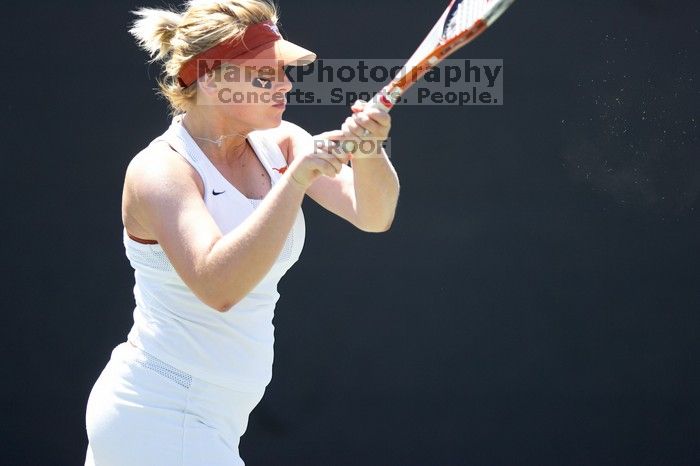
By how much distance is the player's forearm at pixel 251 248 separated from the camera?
174cm

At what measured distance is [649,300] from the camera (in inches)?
127

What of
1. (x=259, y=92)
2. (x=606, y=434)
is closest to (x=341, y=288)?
(x=606, y=434)

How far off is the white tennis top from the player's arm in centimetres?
13

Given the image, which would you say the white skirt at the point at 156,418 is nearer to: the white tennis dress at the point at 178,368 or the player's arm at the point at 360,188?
the white tennis dress at the point at 178,368

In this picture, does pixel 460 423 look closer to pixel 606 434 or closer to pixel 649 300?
pixel 606 434

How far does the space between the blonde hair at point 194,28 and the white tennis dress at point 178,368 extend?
10 cm

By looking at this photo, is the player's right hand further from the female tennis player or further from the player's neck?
the player's neck

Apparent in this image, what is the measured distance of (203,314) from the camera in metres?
2.00

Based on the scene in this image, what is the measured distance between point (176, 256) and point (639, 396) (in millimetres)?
1952

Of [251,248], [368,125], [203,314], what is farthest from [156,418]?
[368,125]

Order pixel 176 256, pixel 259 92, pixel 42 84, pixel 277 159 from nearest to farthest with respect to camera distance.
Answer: pixel 176 256 < pixel 259 92 < pixel 277 159 < pixel 42 84

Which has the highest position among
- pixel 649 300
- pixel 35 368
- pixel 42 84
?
pixel 42 84

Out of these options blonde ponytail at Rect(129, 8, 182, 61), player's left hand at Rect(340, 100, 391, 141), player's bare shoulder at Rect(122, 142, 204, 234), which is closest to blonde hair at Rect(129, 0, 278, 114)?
blonde ponytail at Rect(129, 8, 182, 61)

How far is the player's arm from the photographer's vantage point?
2.03m
